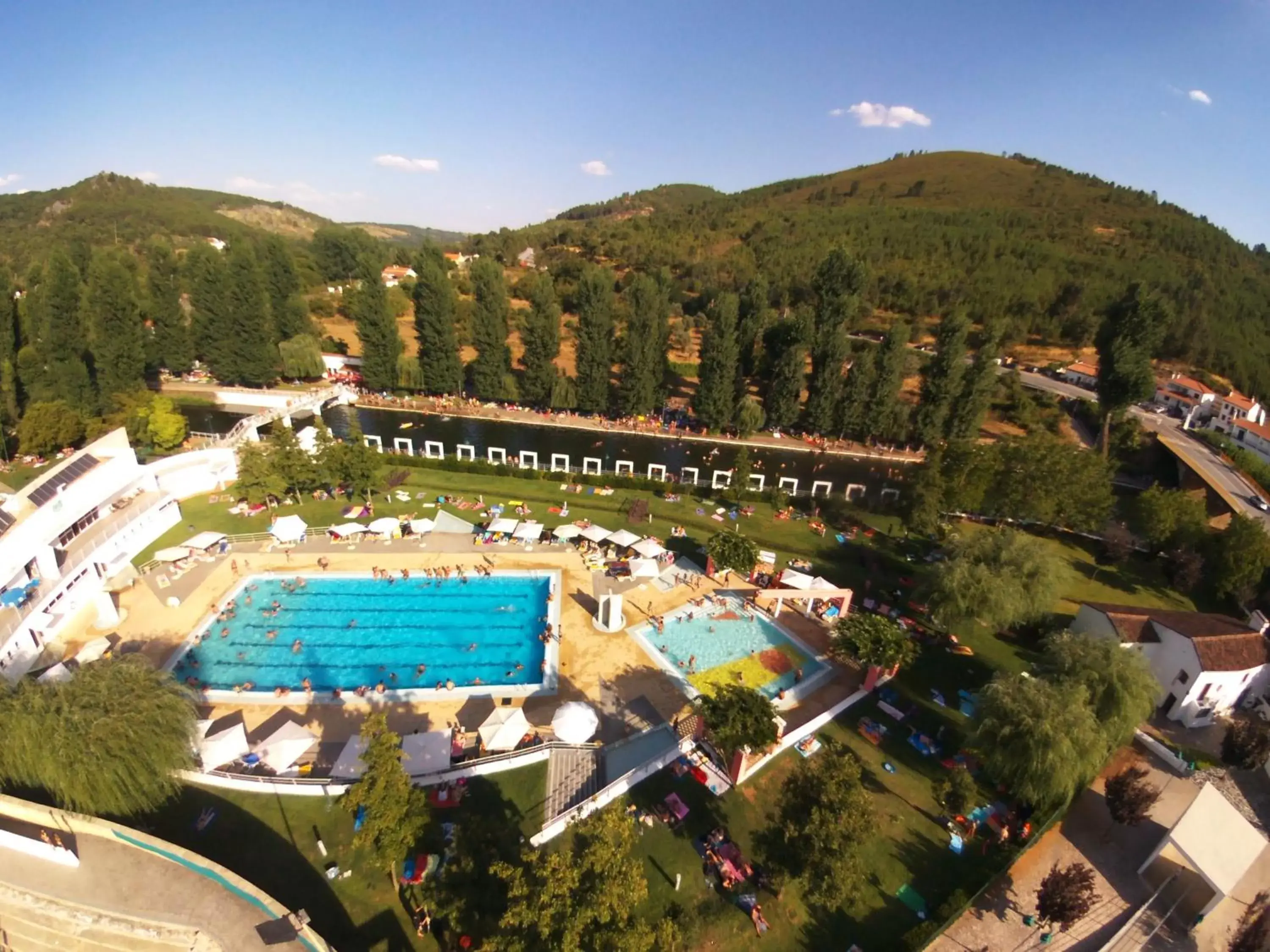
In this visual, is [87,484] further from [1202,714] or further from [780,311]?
[780,311]

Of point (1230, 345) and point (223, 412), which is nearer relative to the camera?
point (223, 412)

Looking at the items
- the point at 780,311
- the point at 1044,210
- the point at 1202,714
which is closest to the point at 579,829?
the point at 1202,714

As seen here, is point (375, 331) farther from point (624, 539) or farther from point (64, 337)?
point (624, 539)

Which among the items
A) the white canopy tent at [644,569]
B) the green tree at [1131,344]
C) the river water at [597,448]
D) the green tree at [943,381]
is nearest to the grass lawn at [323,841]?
the white canopy tent at [644,569]

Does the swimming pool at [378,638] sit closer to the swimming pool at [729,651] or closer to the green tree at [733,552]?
the swimming pool at [729,651]

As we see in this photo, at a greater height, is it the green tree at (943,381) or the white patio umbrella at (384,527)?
the green tree at (943,381)

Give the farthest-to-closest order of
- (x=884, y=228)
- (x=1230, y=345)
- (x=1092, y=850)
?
(x=884, y=228)
(x=1230, y=345)
(x=1092, y=850)
